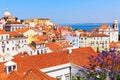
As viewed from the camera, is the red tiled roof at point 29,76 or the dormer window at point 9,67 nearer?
the red tiled roof at point 29,76

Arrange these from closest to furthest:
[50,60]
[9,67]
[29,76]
Answer: [29,76], [9,67], [50,60]

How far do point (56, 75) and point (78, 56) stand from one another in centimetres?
338

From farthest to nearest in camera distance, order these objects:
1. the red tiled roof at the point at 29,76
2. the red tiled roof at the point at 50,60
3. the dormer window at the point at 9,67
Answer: the red tiled roof at the point at 50,60 < the dormer window at the point at 9,67 < the red tiled roof at the point at 29,76

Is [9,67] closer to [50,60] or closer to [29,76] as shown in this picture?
[29,76]

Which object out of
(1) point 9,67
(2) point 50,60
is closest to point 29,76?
(1) point 9,67

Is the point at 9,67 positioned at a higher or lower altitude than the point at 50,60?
higher

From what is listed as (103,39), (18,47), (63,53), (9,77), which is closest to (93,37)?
(103,39)

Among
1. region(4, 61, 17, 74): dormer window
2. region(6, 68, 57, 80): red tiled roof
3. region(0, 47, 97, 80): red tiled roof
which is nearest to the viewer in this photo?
region(6, 68, 57, 80): red tiled roof

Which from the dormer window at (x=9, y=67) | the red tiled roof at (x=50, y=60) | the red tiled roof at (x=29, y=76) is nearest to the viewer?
the red tiled roof at (x=29, y=76)

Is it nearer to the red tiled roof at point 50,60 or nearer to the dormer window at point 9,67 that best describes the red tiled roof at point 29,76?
the dormer window at point 9,67

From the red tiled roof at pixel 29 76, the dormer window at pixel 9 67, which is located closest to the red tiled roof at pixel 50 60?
the dormer window at pixel 9 67

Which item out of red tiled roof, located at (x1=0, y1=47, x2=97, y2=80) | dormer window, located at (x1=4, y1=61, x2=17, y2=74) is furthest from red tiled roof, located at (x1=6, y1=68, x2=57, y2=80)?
red tiled roof, located at (x1=0, y1=47, x2=97, y2=80)

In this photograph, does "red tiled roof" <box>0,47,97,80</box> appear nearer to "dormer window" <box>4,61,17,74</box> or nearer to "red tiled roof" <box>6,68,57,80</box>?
"dormer window" <box>4,61,17,74</box>

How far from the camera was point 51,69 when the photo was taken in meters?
20.7
